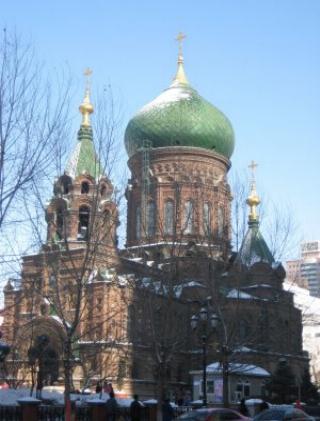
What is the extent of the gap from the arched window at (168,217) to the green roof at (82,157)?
7.59 meters

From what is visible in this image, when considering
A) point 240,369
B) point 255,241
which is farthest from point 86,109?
point 240,369

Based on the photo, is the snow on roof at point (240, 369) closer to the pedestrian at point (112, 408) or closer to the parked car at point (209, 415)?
the pedestrian at point (112, 408)

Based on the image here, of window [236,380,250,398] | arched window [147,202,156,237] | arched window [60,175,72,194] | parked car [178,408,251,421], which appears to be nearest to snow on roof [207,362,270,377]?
window [236,380,250,398]

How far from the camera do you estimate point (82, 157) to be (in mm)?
45188

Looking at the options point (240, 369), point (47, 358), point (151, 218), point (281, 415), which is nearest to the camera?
point (281, 415)

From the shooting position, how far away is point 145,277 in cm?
2916

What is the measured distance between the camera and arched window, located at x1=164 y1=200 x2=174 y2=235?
4886 cm

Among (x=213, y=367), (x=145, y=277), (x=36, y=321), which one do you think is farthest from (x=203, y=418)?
(x=36, y=321)

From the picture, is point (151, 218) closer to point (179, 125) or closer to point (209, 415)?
point (179, 125)

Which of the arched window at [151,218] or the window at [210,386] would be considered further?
the arched window at [151,218]

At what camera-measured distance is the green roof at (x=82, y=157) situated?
44469mm

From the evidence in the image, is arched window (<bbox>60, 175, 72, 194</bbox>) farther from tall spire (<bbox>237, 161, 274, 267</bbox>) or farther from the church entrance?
tall spire (<bbox>237, 161, 274, 267</bbox>)

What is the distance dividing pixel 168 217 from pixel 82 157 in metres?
9.01

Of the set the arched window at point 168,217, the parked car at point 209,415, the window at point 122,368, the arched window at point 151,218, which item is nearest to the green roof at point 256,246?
the arched window at point 168,217
